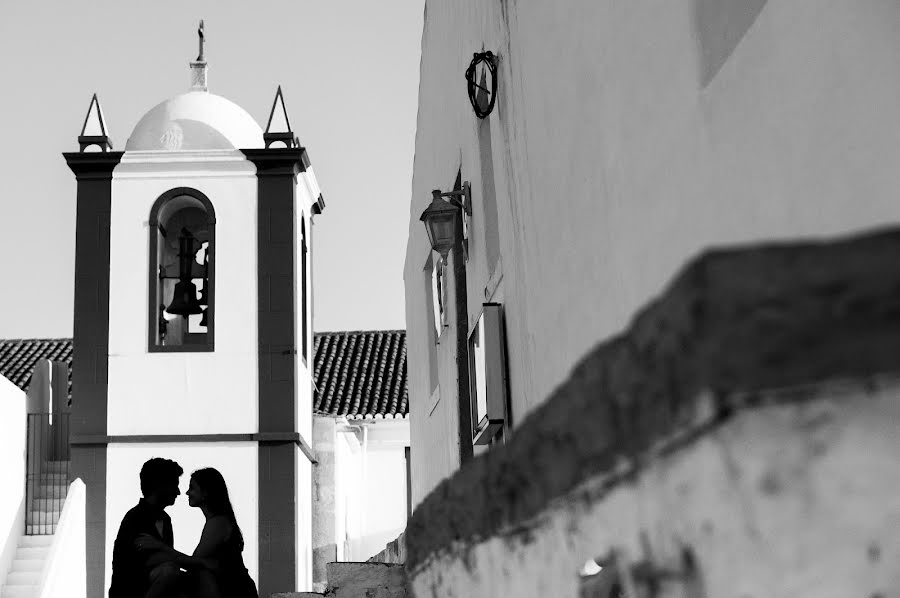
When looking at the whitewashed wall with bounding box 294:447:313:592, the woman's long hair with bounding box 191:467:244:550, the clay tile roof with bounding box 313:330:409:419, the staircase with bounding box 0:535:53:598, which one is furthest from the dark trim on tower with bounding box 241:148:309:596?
the clay tile roof with bounding box 313:330:409:419

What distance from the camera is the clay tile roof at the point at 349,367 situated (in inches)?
1069

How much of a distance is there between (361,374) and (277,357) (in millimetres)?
13269

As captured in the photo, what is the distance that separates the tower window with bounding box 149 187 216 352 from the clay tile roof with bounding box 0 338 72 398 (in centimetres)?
1306

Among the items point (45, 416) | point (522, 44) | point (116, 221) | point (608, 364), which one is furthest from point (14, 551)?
point (608, 364)

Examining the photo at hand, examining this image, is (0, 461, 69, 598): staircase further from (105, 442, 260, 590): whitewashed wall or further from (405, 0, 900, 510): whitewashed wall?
(405, 0, 900, 510): whitewashed wall

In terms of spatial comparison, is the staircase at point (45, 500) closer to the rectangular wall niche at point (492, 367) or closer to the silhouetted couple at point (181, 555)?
the rectangular wall niche at point (492, 367)

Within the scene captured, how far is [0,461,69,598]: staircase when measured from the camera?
14258 mm

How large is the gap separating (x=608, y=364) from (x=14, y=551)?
48.1 feet

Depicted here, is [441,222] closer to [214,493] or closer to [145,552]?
[214,493]

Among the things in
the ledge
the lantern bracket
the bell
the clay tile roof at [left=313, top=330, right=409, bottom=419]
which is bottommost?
the ledge

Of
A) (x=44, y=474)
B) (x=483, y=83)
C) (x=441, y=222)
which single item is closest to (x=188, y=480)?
(x=44, y=474)

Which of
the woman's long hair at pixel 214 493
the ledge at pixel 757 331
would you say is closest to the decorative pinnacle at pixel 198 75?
the woman's long hair at pixel 214 493

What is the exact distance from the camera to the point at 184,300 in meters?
15.5

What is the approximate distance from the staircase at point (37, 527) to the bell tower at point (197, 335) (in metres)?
0.66
